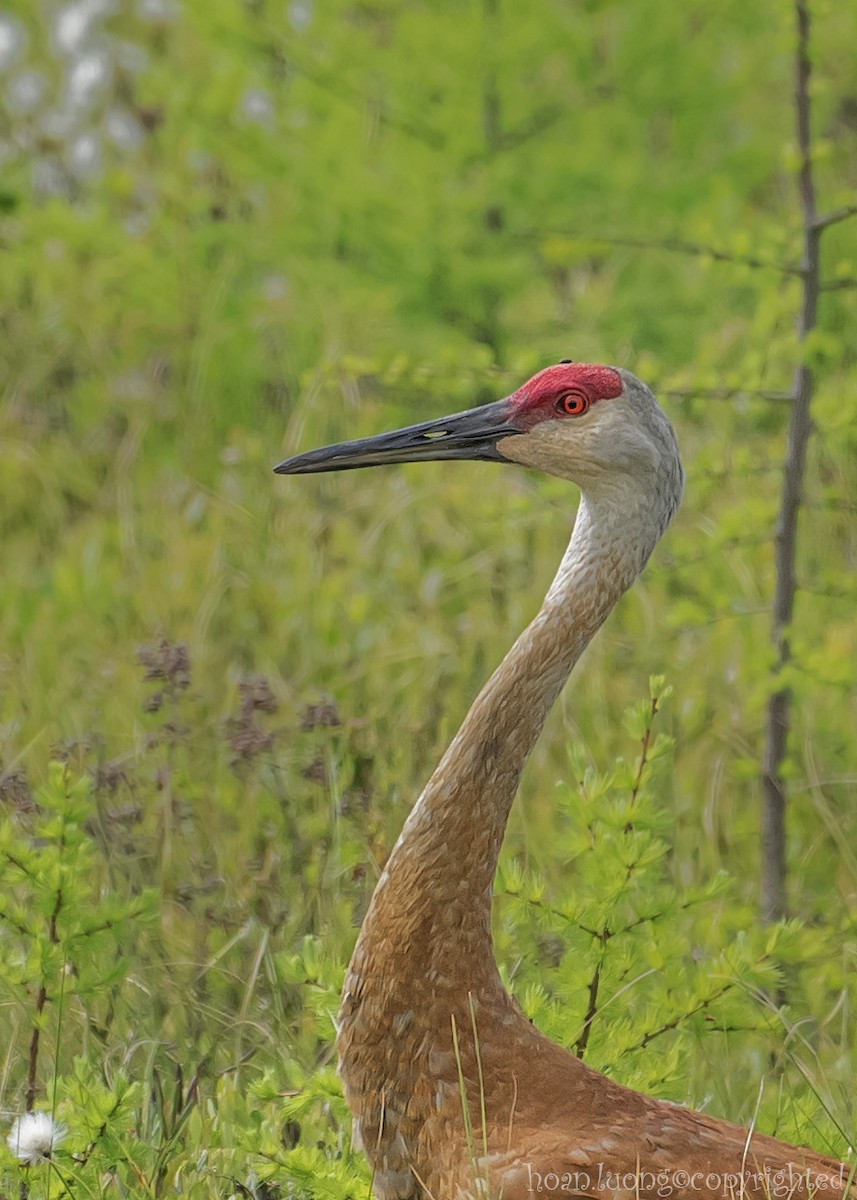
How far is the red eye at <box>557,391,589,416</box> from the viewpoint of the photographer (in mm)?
2496

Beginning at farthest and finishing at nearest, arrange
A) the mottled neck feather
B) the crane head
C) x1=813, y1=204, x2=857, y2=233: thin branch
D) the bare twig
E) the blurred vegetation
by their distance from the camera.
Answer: the bare twig < x1=813, y1=204, x2=857, y2=233: thin branch < the blurred vegetation < the crane head < the mottled neck feather

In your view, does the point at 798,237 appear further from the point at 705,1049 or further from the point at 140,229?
the point at 140,229

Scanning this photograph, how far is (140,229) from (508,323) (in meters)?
1.72

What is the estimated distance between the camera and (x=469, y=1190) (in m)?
2.16

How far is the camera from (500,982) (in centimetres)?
235

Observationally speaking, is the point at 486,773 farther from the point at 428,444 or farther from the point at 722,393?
the point at 722,393

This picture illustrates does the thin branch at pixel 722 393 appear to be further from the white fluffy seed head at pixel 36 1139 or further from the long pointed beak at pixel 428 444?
the white fluffy seed head at pixel 36 1139

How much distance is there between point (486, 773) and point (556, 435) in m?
0.53

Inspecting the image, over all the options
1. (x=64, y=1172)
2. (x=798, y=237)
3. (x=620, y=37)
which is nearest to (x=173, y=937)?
(x=64, y=1172)

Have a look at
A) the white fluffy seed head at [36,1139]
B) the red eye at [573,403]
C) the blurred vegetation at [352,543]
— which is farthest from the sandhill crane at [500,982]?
the white fluffy seed head at [36,1139]

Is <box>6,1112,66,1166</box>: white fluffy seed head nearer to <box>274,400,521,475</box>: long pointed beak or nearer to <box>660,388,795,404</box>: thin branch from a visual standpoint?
<box>274,400,521,475</box>: long pointed beak

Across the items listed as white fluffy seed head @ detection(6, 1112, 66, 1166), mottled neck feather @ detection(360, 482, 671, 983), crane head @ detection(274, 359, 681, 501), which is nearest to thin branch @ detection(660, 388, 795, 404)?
crane head @ detection(274, 359, 681, 501)

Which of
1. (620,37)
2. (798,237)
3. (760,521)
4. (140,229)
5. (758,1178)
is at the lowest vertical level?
(758,1178)

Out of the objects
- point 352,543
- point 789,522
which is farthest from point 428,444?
point 352,543
